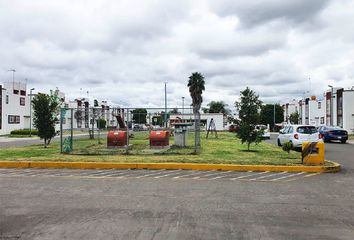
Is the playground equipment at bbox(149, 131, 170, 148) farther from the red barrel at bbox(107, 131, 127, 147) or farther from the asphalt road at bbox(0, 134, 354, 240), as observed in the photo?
the asphalt road at bbox(0, 134, 354, 240)

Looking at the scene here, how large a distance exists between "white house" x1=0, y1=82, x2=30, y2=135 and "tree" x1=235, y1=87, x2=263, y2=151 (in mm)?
41617

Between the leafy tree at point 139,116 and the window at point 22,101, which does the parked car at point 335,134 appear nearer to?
the leafy tree at point 139,116

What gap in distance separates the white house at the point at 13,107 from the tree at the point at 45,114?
1252 inches

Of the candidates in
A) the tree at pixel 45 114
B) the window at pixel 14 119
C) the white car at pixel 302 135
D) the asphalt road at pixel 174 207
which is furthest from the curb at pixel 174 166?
the window at pixel 14 119

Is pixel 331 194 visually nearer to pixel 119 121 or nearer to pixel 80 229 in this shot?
pixel 80 229

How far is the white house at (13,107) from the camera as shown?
51119mm

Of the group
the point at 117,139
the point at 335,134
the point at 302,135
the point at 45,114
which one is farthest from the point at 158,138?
the point at 335,134

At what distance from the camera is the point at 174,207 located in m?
7.13

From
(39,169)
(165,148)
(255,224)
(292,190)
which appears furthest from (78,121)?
(255,224)

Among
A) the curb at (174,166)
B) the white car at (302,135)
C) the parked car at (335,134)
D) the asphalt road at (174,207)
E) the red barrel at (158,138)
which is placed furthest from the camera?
the parked car at (335,134)

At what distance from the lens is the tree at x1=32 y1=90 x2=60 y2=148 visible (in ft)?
71.7

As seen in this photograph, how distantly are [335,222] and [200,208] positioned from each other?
2.36 metres

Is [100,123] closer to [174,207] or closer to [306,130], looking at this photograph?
[306,130]

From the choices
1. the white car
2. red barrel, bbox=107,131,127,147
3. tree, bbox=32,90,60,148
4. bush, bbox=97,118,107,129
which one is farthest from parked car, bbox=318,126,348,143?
tree, bbox=32,90,60,148
